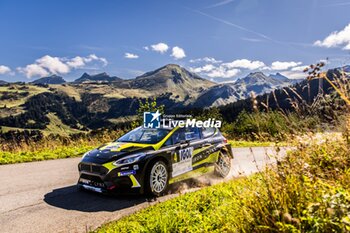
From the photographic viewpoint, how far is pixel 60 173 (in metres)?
10.2

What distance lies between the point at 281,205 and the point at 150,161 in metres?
4.53

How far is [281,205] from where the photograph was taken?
355 cm

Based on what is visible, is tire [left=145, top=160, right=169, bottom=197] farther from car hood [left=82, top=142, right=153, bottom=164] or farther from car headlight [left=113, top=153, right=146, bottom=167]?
car hood [left=82, top=142, right=153, bottom=164]

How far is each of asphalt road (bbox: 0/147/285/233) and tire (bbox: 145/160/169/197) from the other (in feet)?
0.86

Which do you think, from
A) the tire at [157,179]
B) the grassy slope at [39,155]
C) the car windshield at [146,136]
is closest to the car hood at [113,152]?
the car windshield at [146,136]

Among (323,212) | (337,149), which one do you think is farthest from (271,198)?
(337,149)

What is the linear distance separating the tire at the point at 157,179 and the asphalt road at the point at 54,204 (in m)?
0.26

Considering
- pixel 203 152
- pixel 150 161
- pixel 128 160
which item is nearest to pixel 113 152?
pixel 128 160

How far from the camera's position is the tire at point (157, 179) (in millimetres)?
7613

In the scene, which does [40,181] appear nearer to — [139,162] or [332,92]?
[139,162]

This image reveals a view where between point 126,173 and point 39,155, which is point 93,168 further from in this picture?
point 39,155

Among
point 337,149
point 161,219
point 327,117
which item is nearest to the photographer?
point 161,219

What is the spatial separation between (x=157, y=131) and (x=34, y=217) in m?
3.91

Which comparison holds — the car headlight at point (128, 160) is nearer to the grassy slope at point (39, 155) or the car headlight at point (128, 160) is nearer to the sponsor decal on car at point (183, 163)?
the sponsor decal on car at point (183, 163)
